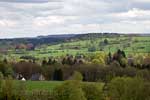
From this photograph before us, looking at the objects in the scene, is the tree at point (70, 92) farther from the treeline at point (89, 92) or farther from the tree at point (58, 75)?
the tree at point (58, 75)

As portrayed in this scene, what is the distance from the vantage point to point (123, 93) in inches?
2712

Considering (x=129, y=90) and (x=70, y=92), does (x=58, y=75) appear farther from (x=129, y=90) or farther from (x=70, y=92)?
(x=70, y=92)

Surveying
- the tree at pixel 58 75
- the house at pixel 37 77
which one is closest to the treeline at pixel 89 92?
the tree at pixel 58 75

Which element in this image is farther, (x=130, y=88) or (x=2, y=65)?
(x=2, y=65)

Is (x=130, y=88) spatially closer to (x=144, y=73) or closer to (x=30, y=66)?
(x=144, y=73)

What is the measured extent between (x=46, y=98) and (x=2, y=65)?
2459 inches

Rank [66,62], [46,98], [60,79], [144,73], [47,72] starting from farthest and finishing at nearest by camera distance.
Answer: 1. [66,62]
2. [47,72]
3. [60,79]
4. [144,73]
5. [46,98]

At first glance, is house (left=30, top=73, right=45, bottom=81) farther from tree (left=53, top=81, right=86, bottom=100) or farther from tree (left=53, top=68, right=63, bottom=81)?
tree (left=53, top=81, right=86, bottom=100)

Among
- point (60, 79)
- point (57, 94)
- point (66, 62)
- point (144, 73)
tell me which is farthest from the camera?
point (66, 62)

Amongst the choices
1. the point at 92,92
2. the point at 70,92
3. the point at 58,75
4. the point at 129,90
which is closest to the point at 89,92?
the point at 92,92

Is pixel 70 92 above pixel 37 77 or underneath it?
above

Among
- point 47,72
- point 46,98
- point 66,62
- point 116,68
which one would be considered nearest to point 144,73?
point 116,68

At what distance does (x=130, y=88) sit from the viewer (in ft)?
225

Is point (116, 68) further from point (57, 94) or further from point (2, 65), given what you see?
point (57, 94)
